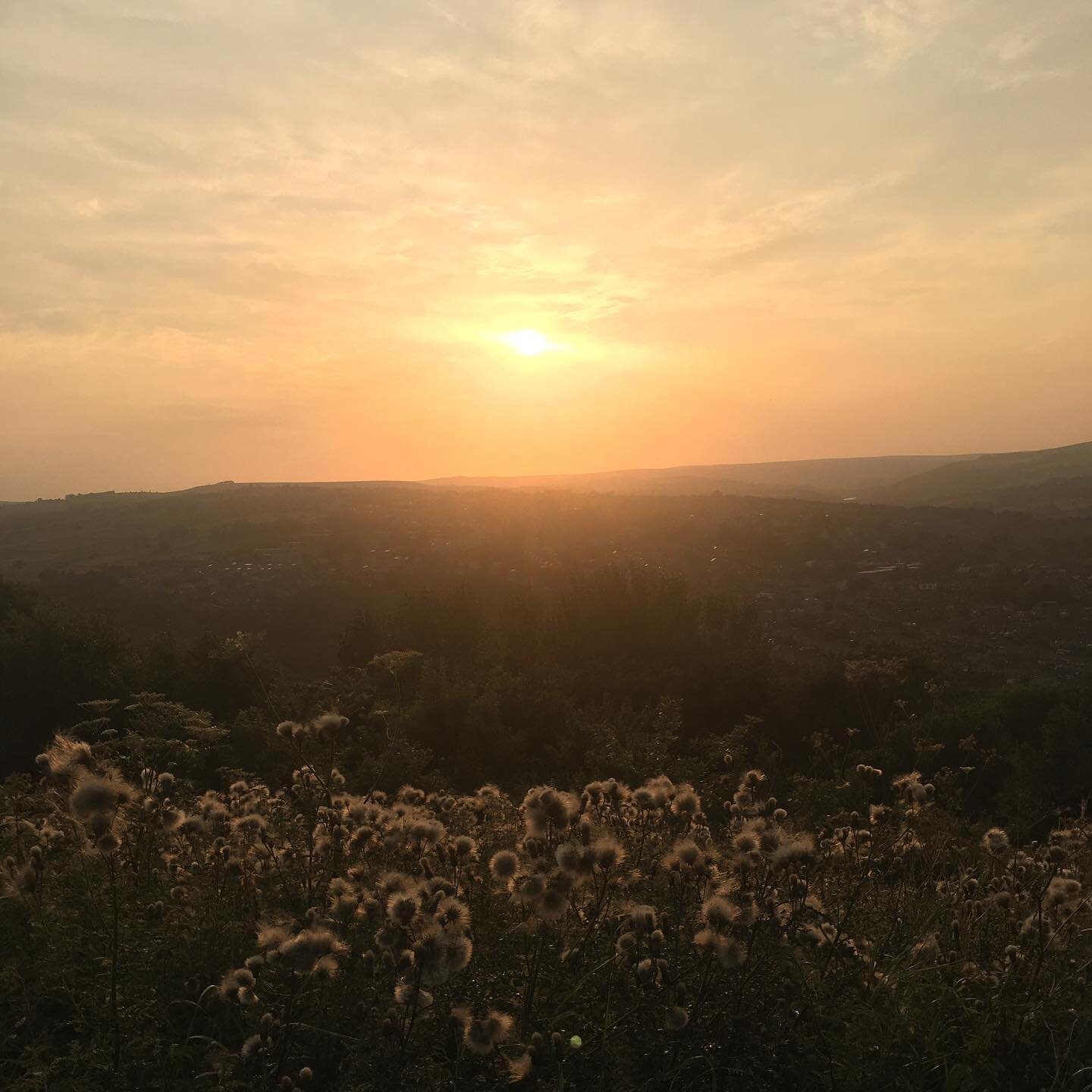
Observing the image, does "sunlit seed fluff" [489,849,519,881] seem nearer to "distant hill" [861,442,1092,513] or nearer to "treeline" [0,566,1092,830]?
"treeline" [0,566,1092,830]

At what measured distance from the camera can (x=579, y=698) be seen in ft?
53.6

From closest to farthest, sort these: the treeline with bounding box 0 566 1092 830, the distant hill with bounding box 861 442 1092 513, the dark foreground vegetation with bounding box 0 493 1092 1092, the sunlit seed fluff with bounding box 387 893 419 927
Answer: the sunlit seed fluff with bounding box 387 893 419 927, the dark foreground vegetation with bounding box 0 493 1092 1092, the treeline with bounding box 0 566 1092 830, the distant hill with bounding box 861 442 1092 513

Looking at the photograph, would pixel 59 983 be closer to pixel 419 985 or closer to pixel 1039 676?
pixel 419 985

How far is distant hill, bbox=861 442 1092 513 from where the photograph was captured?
3287 inches

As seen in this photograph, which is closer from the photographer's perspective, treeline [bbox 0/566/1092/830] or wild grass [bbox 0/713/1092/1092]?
wild grass [bbox 0/713/1092/1092]

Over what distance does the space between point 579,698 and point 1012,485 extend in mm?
113625

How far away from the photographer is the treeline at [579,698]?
11789 mm

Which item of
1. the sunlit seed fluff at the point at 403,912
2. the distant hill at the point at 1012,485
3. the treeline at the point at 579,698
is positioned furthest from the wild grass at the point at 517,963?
the distant hill at the point at 1012,485

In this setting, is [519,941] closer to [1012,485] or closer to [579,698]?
[579,698]

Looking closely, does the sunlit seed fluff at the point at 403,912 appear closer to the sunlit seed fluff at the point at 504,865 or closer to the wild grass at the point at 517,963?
the wild grass at the point at 517,963

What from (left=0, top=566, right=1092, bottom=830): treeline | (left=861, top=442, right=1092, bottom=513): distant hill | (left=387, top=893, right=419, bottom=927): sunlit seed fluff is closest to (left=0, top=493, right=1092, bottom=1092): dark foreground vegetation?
(left=387, top=893, right=419, bottom=927): sunlit seed fluff

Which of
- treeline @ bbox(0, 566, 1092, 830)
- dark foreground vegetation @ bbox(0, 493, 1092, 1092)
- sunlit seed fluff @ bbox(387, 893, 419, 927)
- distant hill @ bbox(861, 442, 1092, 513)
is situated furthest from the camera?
distant hill @ bbox(861, 442, 1092, 513)

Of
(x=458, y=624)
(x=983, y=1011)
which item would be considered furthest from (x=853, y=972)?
(x=458, y=624)

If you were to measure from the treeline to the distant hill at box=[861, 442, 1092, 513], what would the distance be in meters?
67.9
